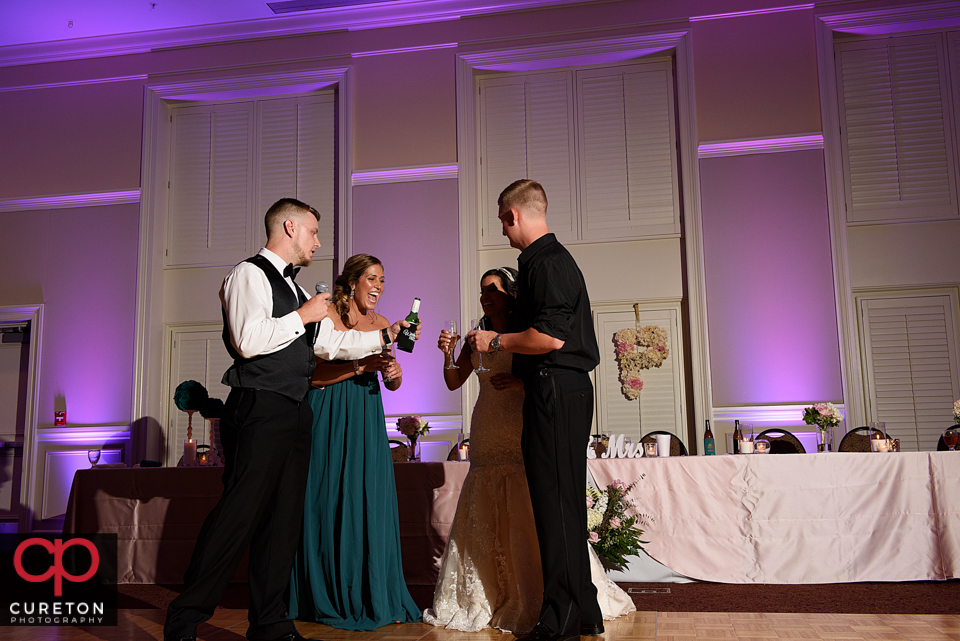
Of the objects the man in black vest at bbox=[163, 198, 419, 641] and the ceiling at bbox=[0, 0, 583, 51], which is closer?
the man in black vest at bbox=[163, 198, 419, 641]

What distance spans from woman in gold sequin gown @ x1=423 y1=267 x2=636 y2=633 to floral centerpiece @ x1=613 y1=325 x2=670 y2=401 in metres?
3.69

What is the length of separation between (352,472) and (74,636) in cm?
126

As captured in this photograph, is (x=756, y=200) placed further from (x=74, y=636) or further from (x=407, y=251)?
(x=74, y=636)

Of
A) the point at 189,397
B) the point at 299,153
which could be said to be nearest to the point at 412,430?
the point at 189,397

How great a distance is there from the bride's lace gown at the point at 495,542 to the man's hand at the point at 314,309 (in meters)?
0.74

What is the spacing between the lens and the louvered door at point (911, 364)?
21.8 feet

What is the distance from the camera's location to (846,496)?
4203 mm

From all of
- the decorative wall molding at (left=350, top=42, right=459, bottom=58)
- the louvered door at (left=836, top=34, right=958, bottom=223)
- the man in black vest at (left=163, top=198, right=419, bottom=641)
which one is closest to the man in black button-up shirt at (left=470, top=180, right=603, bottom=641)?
the man in black vest at (left=163, top=198, right=419, bottom=641)

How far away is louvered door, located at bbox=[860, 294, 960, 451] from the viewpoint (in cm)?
664

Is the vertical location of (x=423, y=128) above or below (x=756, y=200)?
above

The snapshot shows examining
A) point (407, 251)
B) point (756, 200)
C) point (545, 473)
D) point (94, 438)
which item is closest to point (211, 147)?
point (407, 251)

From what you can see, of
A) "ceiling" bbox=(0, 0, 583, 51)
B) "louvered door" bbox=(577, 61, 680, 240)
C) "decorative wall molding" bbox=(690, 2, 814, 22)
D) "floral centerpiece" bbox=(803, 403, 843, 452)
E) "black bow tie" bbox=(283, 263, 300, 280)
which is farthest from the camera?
"ceiling" bbox=(0, 0, 583, 51)

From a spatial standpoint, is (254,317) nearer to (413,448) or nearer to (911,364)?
(413,448)

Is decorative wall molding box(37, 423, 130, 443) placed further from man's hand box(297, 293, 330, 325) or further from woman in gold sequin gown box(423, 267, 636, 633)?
man's hand box(297, 293, 330, 325)
